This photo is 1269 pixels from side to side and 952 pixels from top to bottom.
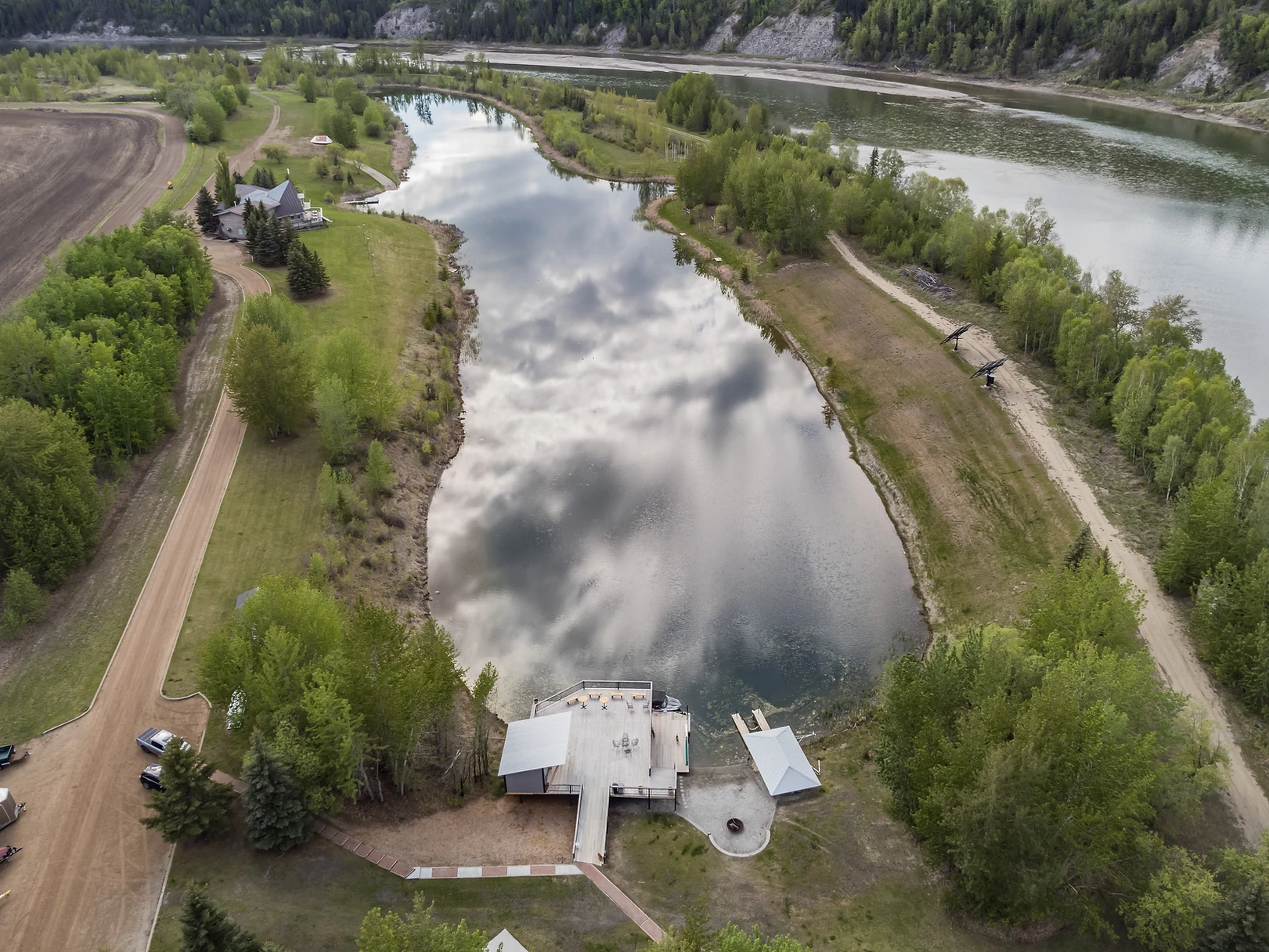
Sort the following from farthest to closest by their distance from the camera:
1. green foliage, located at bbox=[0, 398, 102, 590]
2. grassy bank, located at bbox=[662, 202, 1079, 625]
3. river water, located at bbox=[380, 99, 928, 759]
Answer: grassy bank, located at bbox=[662, 202, 1079, 625] < river water, located at bbox=[380, 99, 928, 759] < green foliage, located at bbox=[0, 398, 102, 590]

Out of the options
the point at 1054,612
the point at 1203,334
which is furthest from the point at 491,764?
the point at 1203,334

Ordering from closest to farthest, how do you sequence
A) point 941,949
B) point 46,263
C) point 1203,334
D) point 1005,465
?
point 941,949, point 1005,465, point 46,263, point 1203,334

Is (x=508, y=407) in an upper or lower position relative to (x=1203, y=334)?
lower

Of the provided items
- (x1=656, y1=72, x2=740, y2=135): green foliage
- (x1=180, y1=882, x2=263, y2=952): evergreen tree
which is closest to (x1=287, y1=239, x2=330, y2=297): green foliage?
(x1=180, y1=882, x2=263, y2=952): evergreen tree

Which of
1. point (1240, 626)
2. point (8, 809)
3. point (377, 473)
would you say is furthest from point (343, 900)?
point (1240, 626)

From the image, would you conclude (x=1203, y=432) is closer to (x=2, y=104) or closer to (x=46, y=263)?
(x=46, y=263)

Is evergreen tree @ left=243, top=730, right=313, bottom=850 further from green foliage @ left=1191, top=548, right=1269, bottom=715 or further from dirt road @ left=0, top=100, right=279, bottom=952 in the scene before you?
green foliage @ left=1191, top=548, right=1269, bottom=715

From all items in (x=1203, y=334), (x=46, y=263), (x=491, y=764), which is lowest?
(x=491, y=764)
